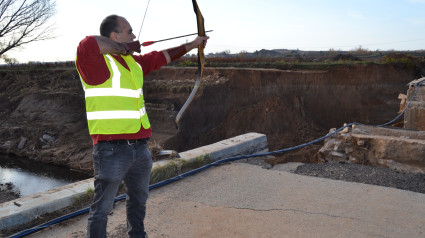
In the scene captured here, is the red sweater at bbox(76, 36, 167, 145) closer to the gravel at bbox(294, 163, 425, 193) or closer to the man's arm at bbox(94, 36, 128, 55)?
the man's arm at bbox(94, 36, 128, 55)

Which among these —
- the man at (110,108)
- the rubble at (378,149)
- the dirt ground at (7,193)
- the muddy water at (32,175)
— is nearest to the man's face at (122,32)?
the man at (110,108)

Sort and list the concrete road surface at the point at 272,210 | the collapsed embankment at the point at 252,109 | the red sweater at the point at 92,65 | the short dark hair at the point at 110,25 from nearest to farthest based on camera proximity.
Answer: the red sweater at the point at 92,65 < the short dark hair at the point at 110,25 < the concrete road surface at the point at 272,210 < the collapsed embankment at the point at 252,109

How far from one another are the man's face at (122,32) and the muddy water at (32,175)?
12271mm

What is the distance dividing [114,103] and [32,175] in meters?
15.4

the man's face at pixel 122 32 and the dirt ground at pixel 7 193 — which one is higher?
the man's face at pixel 122 32

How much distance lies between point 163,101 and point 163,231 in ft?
55.4

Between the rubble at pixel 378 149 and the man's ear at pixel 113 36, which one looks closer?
the man's ear at pixel 113 36

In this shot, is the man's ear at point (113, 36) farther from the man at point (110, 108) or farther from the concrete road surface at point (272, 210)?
the concrete road surface at point (272, 210)

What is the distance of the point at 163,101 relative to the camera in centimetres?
1994

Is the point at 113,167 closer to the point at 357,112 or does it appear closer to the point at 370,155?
the point at 370,155

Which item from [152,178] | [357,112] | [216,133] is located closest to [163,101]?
[216,133]

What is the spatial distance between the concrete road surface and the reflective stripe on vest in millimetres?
1273

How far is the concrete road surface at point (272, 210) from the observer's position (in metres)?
3.37

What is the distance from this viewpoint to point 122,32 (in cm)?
276
